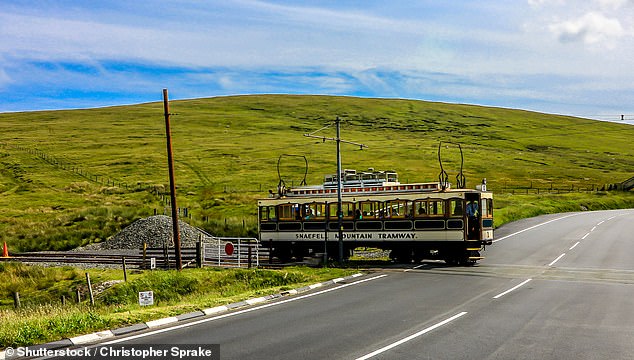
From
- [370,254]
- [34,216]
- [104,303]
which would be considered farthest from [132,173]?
[104,303]

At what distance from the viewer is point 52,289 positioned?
28.7 meters

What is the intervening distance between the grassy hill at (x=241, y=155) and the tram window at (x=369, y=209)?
19736mm

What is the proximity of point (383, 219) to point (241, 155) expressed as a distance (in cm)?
6616

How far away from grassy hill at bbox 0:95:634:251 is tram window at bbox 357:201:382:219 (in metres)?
19.7

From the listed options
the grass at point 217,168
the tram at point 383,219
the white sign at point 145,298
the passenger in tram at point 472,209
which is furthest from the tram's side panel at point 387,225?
the white sign at point 145,298

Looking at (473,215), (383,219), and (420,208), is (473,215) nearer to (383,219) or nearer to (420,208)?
(420,208)

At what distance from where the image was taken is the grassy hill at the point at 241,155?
59344mm

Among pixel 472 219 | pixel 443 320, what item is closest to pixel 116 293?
pixel 472 219

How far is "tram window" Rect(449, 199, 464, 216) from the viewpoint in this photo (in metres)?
27.0

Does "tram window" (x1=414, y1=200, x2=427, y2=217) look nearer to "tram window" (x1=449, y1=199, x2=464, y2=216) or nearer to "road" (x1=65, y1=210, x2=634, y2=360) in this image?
"tram window" (x1=449, y1=199, x2=464, y2=216)

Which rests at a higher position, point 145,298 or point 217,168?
point 217,168

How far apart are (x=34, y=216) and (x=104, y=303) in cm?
3761

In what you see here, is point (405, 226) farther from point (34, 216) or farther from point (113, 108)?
point (113, 108)

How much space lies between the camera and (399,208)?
1126 inches
